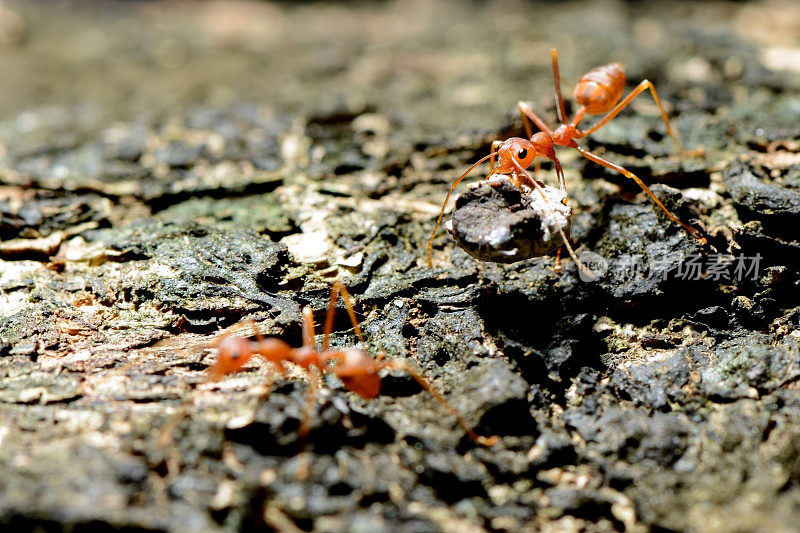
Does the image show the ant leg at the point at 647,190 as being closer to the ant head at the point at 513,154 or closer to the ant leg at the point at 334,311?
the ant head at the point at 513,154

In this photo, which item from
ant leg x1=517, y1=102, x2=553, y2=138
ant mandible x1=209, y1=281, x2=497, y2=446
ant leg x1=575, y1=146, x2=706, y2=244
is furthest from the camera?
ant leg x1=517, y1=102, x2=553, y2=138

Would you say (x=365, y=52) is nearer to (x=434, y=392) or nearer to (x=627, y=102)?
(x=627, y=102)

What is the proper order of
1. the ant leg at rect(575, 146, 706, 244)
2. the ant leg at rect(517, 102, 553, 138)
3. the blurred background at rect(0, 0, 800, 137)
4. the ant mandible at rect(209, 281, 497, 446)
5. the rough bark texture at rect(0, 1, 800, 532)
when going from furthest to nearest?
the blurred background at rect(0, 0, 800, 137) < the ant leg at rect(517, 102, 553, 138) < the ant leg at rect(575, 146, 706, 244) < the ant mandible at rect(209, 281, 497, 446) < the rough bark texture at rect(0, 1, 800, 532)

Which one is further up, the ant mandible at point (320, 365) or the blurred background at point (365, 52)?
the blurred background at point (365, 52)

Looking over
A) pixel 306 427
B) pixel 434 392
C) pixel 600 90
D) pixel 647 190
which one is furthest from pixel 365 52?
pixel 306 427

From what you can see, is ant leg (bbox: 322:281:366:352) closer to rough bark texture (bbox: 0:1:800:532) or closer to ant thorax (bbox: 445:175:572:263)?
rough bark texture (bbox: 0:1:800:532)

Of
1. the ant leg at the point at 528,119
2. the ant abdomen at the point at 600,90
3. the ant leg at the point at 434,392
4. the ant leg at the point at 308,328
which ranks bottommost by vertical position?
the ant leg at the point at 434,392

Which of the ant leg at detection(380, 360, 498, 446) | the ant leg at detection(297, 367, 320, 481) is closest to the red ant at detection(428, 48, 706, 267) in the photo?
the ant leg at detection(380, 360, 498, 446)

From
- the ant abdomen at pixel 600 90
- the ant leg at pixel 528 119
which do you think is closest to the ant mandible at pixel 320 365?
the ant leg at pixel 528 119
